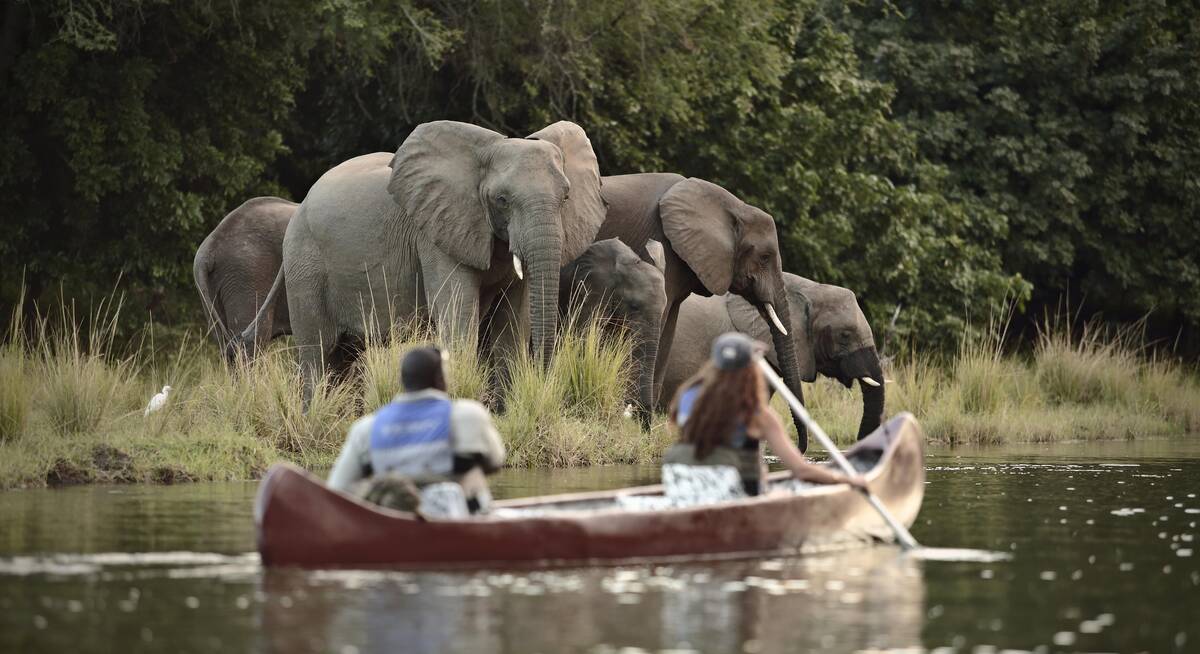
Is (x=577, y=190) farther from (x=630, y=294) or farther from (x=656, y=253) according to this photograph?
(x=656, y=253)

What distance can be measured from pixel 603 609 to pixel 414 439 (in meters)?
1.59

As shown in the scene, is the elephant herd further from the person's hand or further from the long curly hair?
the long curly hair

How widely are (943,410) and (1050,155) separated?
11741mm

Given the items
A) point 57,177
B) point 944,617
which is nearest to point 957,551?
point 944,617

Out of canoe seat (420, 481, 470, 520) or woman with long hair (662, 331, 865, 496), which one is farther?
woman with long hair (662, 331, 865, 496)

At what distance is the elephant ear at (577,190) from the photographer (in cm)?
1888

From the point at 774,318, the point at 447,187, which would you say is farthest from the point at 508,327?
the point at 774,318

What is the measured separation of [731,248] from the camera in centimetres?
2072

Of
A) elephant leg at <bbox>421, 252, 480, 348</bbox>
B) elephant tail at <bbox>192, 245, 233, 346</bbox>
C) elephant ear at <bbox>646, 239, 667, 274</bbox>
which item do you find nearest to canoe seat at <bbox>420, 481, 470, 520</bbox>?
elephant leg at <bbox>421, 252, 480, 348</bbox>

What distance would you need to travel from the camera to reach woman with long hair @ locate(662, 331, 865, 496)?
10883 millimetres

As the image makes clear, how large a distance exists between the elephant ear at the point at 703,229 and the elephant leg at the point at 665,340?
0.96 metres

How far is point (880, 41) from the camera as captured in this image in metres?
33.8

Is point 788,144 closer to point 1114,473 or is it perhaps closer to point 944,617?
point 1114,473

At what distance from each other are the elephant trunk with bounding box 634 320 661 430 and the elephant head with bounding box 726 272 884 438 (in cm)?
266
